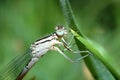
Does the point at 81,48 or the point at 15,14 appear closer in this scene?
the point at 81,48

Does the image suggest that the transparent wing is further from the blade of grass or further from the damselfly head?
the blade of grass

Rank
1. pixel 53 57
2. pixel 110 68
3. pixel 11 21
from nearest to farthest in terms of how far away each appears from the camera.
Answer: pixel 110 68 → pixel 53 57 → pixel 11 21

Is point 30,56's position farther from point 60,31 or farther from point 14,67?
point 60,31

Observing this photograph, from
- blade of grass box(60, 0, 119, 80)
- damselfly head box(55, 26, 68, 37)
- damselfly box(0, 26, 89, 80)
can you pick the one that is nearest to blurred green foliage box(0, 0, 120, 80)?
damselfly box(0, 26, 89, 80)

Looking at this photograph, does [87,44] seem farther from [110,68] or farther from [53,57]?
[53,57]

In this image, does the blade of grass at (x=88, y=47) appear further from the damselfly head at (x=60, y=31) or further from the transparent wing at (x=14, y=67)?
the transparent wing at (x=14, y=67)

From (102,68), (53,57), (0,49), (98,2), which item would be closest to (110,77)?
(102,68)

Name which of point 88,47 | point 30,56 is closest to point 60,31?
point 30,56
